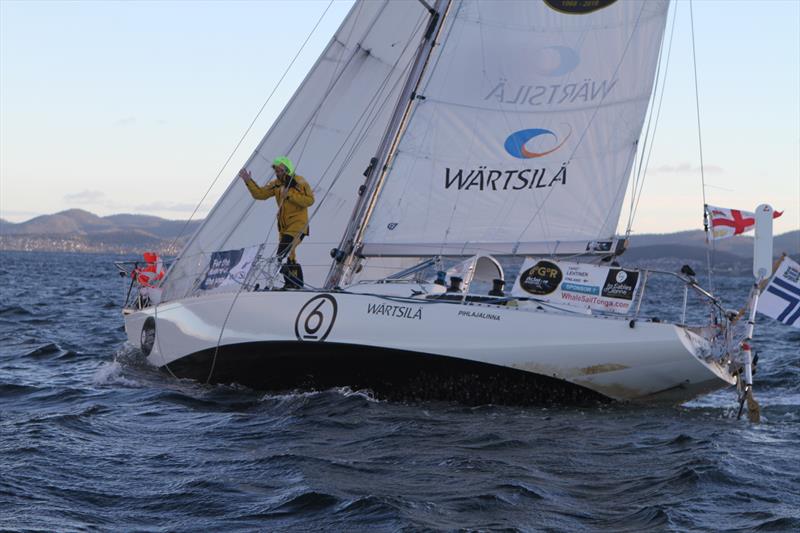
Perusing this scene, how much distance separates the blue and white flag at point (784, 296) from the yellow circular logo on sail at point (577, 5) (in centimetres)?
365

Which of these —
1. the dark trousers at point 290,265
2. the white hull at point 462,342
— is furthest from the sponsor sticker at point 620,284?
the dark trousers at point 290,265

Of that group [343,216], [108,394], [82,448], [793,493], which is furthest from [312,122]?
[793,493]

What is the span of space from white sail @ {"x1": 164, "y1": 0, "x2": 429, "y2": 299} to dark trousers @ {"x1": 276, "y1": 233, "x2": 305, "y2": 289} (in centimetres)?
92

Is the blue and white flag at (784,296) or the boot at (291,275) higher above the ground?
the blue and white flag at (784,296)

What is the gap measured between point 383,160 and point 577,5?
283cm

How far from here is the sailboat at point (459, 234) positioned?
10.6 metres

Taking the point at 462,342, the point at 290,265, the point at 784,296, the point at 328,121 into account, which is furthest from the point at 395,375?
the point at 328,121

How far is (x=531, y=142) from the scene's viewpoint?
12.4m

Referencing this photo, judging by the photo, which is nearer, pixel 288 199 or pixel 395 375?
pixel 395 375

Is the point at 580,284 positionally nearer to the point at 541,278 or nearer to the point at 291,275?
the point at 541,278

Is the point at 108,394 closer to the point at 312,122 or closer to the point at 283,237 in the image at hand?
the point at 283,237

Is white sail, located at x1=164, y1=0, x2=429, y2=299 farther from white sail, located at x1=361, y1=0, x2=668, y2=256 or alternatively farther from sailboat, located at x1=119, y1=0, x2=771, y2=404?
white sail, located at x1=361, y1=0, x2=668, y2=256

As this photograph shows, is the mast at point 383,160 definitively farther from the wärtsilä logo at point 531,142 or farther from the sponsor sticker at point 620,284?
the sponsor sticker at point 620,284

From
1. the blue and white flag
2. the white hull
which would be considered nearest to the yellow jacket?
the white hull
